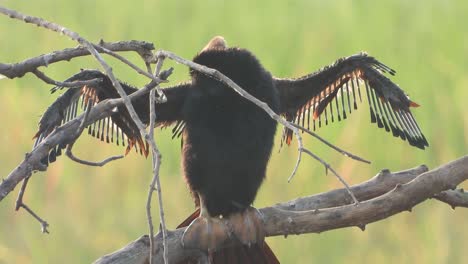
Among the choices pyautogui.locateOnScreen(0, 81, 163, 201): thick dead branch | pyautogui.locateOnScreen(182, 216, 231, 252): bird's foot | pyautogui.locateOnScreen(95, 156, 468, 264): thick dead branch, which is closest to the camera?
pyautogui.locateOnScreen(0, 81, 163, 201): thick dead branch

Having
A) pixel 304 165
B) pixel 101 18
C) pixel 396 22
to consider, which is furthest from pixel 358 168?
pixel 101 18

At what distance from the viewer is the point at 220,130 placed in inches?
115

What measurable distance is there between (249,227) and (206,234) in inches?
5.2

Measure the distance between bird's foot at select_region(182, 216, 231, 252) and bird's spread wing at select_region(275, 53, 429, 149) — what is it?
58 centimetres

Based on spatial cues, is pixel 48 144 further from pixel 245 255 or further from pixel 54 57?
pixel 245 255

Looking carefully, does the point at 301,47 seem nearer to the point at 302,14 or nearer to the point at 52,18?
the point at 302,14

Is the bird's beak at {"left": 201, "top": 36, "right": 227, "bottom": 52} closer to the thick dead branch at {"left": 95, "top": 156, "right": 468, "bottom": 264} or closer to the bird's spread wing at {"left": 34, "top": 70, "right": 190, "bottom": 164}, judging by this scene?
the bird's spread wing at {"left": 34, "top": 70, "right": 190, "bottom": 164}

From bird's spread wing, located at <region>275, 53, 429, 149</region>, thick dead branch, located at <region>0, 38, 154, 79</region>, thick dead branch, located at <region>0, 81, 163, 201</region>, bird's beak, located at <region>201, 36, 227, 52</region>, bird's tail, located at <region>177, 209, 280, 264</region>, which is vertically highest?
bird's beak, located at <region>201, 36, 227, 52</region>

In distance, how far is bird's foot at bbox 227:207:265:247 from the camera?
2.82 metres

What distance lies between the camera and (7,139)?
4914 mm

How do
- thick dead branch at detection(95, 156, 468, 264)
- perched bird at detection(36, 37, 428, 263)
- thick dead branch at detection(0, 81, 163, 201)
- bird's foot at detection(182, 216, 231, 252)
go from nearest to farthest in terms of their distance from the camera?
1. thick dead branch at detection(0, 81, 163, 201)
2. thick dead branch at detection(95, 156, 468, 264)
3. bird's foot at detection(182, 216, 231, 252)
4. perched bird at detection(36, 37, 428, 263)

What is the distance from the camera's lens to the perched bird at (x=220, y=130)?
2.85 m

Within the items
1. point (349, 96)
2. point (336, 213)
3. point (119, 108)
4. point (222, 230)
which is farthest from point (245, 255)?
point (349, 96)

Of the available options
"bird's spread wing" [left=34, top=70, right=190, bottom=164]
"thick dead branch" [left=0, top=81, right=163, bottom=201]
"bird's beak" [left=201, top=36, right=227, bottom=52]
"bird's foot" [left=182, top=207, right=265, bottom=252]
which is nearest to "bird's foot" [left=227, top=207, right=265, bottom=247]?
"bird's foot" [left=182, top=207, right=265, bottom=252]
